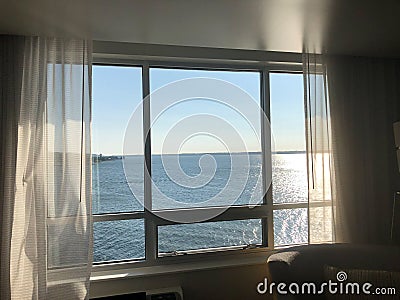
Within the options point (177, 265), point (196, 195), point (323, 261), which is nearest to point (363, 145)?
point (323, 261)

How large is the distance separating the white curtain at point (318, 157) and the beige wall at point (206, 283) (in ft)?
1.81

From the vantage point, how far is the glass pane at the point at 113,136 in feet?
9.76

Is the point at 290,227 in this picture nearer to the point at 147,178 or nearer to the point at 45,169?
the point at 147,178

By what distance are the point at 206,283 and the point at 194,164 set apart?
35.6 inches

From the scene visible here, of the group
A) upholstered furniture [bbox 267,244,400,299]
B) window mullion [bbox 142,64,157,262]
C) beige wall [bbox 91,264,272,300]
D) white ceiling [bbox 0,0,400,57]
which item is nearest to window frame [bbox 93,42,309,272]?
window mullion [bbox 142,64,157,262]

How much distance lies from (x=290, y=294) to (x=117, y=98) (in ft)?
6.00

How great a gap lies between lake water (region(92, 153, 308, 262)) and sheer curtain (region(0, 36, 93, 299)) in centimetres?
38

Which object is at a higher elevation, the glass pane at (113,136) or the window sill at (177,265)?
the glass pane at (113,136)

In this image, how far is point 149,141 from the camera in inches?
121

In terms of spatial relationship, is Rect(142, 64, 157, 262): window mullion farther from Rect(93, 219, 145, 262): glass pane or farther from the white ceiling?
the white ceiling

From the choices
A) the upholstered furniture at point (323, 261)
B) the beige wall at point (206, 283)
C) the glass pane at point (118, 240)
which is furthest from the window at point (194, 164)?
the upholstered furniture at point (323, 261)

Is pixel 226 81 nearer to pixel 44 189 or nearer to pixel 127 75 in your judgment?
pixel 127 75

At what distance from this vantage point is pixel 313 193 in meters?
3.08

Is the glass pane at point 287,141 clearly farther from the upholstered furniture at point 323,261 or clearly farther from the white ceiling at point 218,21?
the upholstered furniture at point 323,261
